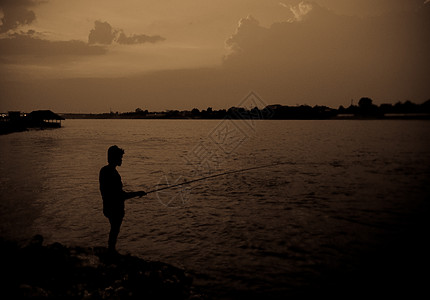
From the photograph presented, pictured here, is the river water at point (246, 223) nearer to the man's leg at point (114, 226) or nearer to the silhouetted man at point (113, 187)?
the man's leg at point (114, 226)

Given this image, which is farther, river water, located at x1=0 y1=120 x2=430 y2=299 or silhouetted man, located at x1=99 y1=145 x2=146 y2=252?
river water, located at x1=0 y1=120 x2=430 y2=299

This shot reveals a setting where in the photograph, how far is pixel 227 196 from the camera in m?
18.6

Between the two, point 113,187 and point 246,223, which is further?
point 246,223

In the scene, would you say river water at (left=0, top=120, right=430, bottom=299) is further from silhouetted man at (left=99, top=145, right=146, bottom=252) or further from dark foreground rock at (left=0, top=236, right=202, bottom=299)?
silhouetted man at (left=99, top=145, right=146, bottom=252)

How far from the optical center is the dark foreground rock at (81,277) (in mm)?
5930

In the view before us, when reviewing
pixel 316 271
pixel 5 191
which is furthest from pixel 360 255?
pixel 5 191

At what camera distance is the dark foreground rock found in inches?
233

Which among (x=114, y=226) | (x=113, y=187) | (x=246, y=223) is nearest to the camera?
(x=113, y=187)

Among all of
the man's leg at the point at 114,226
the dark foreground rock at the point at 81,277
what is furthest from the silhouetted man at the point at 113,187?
the dark foreground rock at the point at 81,277

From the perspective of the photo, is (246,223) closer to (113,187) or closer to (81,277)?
(113,187)

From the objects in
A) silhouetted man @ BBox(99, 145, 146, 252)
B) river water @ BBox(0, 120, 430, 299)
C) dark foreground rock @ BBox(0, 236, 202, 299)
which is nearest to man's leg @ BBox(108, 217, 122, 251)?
silhouetted man @ BBox(99, 145, 146, 252)

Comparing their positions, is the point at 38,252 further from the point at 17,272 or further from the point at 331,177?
the point at 331,177

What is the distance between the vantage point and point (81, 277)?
6.66 metres

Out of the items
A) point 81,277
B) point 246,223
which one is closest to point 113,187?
point 81,277
